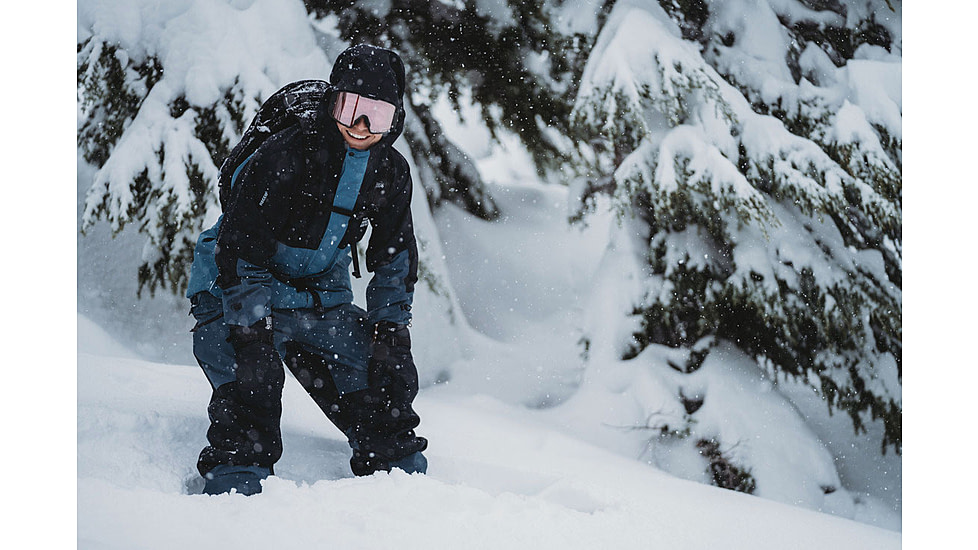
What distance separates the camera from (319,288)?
1426 mm

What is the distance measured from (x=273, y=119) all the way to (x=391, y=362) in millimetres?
479

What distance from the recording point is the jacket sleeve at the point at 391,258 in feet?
4.71

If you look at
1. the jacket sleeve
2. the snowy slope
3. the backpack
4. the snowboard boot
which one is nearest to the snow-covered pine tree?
the snowy slope

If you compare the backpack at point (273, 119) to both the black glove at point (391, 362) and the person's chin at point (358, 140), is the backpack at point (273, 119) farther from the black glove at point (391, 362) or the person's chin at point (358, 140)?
the black glove at point (391, 362)

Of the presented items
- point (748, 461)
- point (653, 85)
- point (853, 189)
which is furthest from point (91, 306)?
point (853, 189)

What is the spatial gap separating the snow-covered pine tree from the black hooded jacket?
525 mm

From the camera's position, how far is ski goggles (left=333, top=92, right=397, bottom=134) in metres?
1.33

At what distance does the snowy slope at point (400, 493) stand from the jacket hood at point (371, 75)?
0.57 meters

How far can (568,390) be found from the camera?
1.68 metres

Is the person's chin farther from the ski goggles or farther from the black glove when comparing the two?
the black glove

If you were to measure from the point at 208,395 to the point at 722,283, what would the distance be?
111 cm

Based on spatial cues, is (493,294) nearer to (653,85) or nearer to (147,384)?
(653,85)

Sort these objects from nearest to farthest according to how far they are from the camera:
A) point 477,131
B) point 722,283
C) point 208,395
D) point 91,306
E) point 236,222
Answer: point 236,222 < point 208,395 < point 91,306 < point 477,131 < point 722,283

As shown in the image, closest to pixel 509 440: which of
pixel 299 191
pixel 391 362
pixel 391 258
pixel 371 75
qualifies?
pixel 391 362
